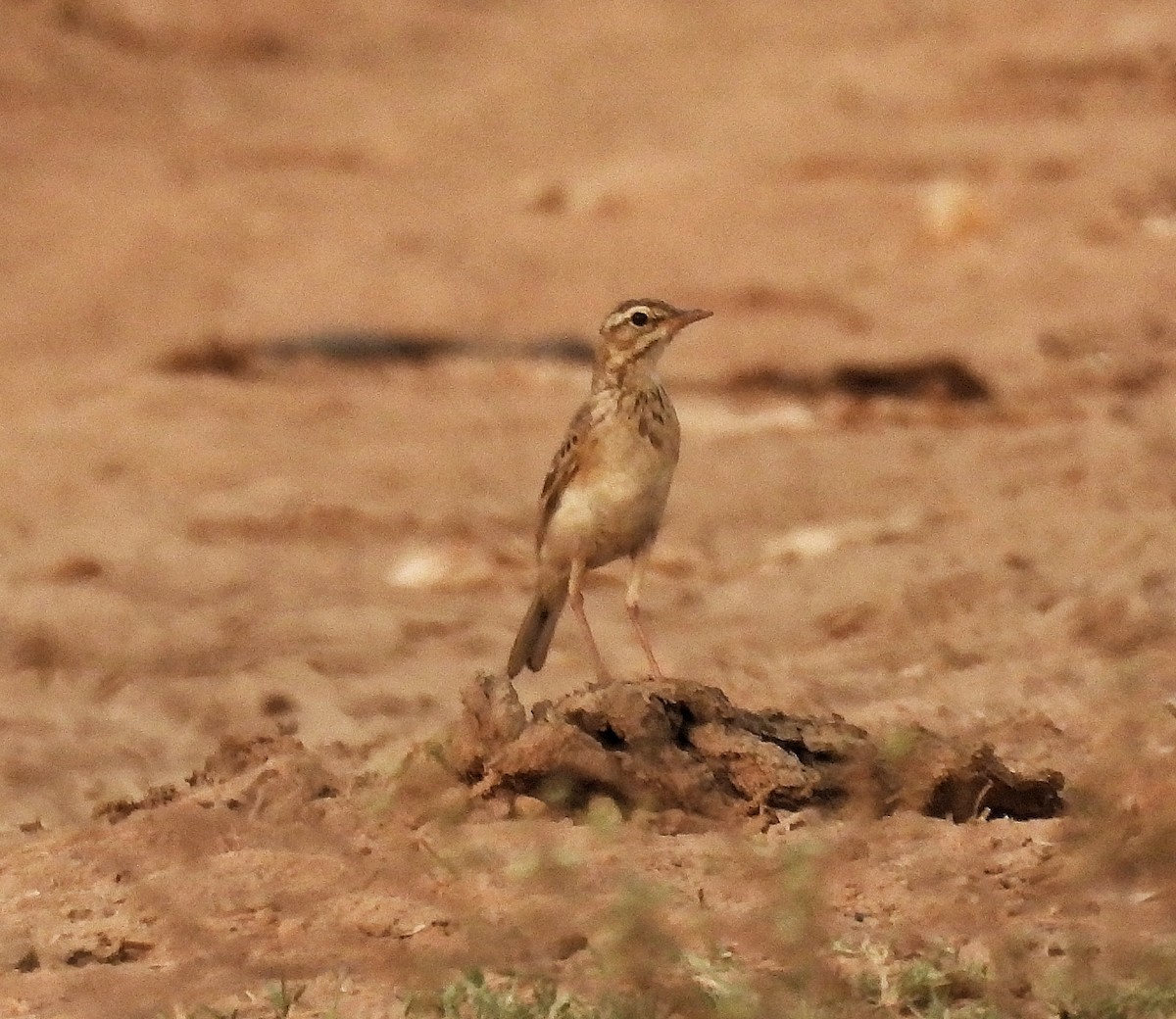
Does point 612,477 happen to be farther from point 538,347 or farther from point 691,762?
point 538,347

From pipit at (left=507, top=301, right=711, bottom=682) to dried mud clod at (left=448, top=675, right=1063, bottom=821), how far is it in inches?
42.2

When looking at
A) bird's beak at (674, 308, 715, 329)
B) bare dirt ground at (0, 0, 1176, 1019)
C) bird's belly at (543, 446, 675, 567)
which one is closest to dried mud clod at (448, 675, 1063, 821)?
bare dirt ground at (0, 0, 1176, 1019)

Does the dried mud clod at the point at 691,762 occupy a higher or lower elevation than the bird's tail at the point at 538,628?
higher

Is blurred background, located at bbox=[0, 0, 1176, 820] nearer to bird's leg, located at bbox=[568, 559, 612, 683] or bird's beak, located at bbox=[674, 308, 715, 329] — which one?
bird's leg, located at bbox=[568, 559, 612, 683]

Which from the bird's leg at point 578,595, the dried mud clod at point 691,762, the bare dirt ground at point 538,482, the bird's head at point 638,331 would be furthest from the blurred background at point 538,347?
the dried mud clod at point 691,762

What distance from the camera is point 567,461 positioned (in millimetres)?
7008

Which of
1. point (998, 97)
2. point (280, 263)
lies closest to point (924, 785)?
point (280, 263)

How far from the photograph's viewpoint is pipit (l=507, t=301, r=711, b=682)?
6.84 meters

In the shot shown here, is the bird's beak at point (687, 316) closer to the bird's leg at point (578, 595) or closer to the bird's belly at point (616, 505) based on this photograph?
the bird's belly at point (616, 505)

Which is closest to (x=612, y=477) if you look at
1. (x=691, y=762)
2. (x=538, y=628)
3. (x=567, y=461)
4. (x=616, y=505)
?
(x=616, y=505)

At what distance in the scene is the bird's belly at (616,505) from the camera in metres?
6.82

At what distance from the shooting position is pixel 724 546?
10.5m

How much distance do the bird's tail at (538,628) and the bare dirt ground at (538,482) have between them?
307 mm

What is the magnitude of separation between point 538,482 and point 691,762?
245 inches
